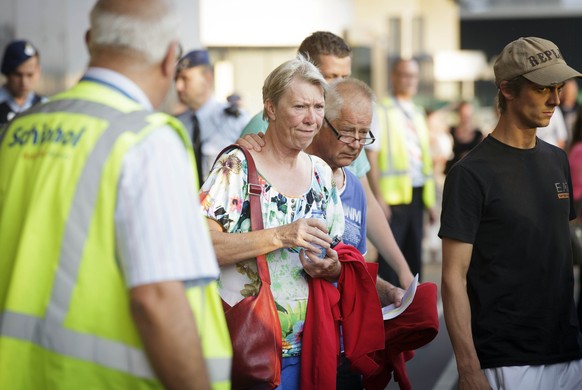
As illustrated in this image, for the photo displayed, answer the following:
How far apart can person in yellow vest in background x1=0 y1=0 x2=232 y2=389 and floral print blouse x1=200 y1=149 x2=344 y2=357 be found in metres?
1.32

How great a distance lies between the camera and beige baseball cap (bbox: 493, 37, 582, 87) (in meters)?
4.70

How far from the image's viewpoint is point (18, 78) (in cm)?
861

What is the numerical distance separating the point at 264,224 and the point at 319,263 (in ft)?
0.87

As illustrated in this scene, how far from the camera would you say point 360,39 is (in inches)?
1019

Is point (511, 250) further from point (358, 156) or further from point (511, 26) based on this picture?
point (511, 26)

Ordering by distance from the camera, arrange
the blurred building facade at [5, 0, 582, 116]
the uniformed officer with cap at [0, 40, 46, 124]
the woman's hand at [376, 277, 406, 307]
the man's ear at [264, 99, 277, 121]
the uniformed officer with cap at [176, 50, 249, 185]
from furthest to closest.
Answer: the blurred building facade at [5, 0, 582, 116], the uniformed officer with cap at [176, 50, 249, 185], the uniformed officer with cap at [0, 40, 46, 124], the woman's hand at [376, 277, 406, 307], the man's ear at [264, 99, 277, 121]

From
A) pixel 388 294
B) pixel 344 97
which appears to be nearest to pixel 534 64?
pixel 344 97

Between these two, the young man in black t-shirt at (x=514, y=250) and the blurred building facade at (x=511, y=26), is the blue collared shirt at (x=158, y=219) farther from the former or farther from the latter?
the blurred building facade at (x=511, y=26)

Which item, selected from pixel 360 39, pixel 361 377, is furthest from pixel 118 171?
pixel 360 39

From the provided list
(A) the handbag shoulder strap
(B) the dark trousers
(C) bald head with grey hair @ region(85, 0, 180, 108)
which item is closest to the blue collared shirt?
(C) bald head with grey hair @ region(85, 0, 180, 108)

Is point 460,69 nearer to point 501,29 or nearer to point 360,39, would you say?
point 360,39

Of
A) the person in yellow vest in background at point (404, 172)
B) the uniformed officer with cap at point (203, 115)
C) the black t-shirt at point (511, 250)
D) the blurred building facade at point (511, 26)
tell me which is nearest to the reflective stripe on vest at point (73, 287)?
the black t-shirt at point (511, 250)

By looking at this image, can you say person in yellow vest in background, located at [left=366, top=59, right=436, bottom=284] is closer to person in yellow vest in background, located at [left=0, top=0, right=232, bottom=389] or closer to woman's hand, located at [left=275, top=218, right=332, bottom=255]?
woman's hand, located at [left=275, top=218, right=332, bottom=255]

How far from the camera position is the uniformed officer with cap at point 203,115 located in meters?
8.80
